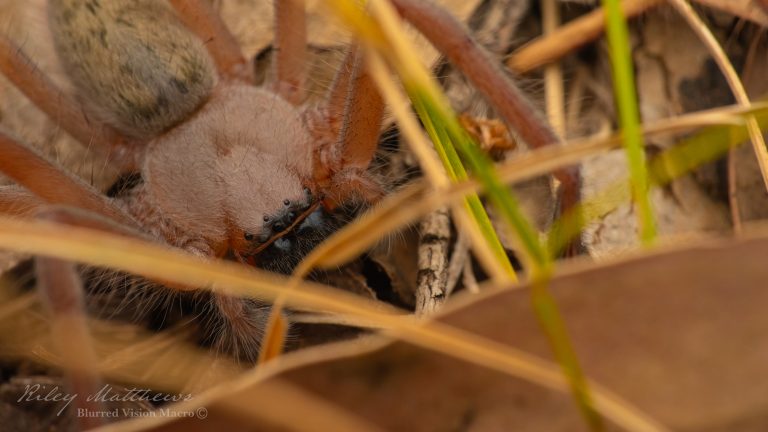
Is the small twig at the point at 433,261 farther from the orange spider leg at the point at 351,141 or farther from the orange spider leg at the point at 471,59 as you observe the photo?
the orange spider leg at the point at 471,59

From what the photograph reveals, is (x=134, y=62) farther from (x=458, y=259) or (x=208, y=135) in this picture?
(x=458, y=259)

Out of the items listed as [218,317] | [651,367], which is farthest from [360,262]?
[651,367]

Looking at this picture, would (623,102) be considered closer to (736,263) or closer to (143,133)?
(736,263)

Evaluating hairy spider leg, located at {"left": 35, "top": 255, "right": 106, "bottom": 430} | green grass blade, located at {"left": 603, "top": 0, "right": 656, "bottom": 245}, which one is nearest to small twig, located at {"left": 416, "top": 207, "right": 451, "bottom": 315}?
green grass blade, located at {"left": 603, "top": 0, "right": 656, "bottom": 245}

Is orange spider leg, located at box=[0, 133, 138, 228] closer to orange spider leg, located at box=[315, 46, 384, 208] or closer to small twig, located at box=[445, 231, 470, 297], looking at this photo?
orange spider leg, located at box=[315, 46, 384, 208]

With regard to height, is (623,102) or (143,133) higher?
(623,102)

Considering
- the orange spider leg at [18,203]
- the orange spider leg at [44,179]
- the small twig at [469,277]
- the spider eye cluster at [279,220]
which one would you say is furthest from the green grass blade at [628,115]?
the orange spider leg at [18,203]
